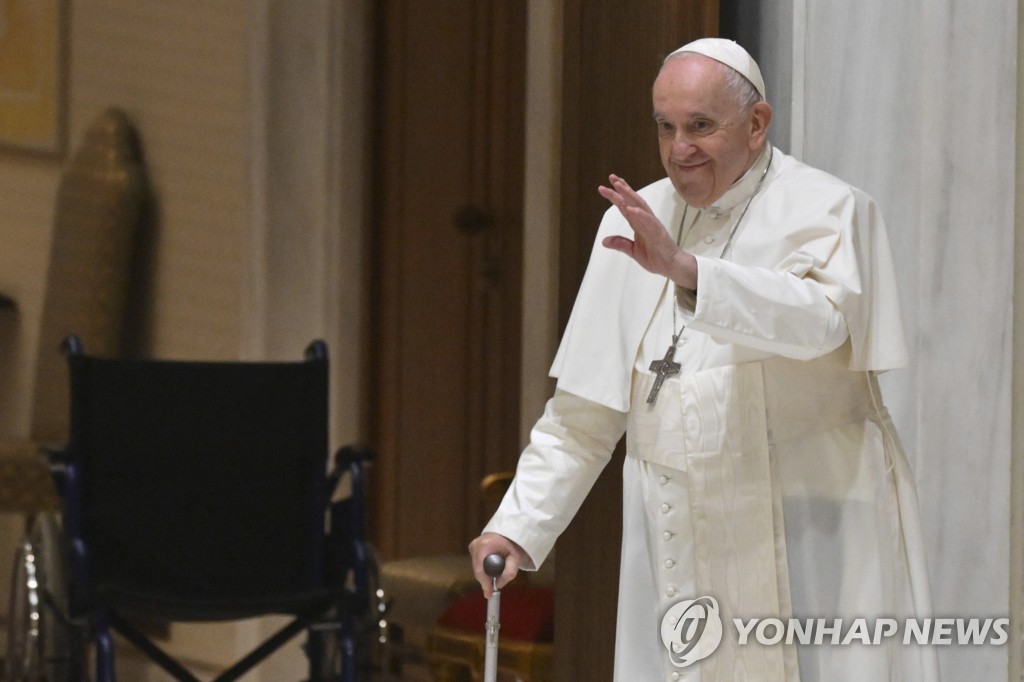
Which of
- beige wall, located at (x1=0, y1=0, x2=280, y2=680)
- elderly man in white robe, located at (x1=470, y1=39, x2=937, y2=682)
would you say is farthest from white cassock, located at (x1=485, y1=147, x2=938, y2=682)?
beige wall, located at (x1=0, y1=0, x2=280, y2=680)

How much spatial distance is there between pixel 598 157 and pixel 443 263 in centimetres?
216

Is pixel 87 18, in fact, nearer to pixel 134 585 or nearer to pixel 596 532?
pixel 134 585

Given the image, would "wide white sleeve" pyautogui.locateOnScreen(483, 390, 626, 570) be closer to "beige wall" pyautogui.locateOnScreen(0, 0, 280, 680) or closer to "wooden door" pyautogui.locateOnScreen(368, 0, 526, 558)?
"wooden door" pyautogui.locateOnScreen(368, 0, 526, 558)

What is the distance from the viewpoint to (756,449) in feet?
7.98

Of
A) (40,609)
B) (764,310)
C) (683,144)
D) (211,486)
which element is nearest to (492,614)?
(764,310)

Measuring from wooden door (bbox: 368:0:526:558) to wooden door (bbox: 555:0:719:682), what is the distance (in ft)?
5.98

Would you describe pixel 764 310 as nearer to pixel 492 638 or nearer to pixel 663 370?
pixel 663 370

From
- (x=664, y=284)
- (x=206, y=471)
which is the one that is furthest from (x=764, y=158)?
(x=206, y=471)

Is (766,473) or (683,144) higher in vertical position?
(683,144)

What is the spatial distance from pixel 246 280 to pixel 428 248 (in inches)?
25.6

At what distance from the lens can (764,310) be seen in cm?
220

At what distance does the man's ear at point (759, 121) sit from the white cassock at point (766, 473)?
0.06 metres

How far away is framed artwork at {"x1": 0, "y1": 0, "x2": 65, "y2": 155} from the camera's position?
6.07 metres

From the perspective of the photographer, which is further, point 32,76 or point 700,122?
point 32,76
